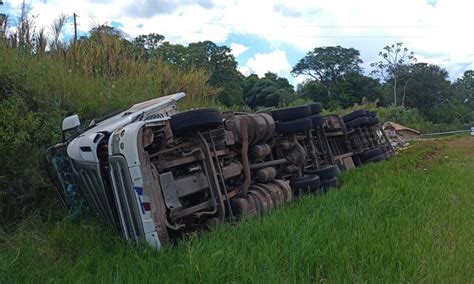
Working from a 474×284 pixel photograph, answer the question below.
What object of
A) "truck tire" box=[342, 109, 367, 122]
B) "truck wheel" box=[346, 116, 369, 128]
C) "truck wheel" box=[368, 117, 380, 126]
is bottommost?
"truck wheel" box=[368, 117, 380, 126]

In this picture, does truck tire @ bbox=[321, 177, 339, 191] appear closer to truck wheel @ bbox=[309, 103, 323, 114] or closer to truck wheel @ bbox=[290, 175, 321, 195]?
truck wheel @ bbox=[290, 175, 321, 195]

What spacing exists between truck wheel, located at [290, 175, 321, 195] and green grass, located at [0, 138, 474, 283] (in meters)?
0.68

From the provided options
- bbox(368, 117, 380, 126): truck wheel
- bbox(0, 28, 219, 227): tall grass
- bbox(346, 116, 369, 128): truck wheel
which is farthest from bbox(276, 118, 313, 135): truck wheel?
bbox(368, 117, 380, 126): truck wheel

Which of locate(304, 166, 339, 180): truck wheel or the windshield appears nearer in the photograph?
the windshield

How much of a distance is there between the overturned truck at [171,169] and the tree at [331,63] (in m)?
76.5

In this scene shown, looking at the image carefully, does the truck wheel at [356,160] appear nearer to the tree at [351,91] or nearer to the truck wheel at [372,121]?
the truck wheel at [372,121]

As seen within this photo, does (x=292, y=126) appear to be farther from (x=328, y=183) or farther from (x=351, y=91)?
(x=351, y=91)

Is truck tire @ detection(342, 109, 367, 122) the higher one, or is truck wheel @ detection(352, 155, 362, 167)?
truck tire @ detection(342, 109, 367, 122)

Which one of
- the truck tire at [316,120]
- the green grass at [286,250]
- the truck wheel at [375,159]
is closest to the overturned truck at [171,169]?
the green grass at [286,250]

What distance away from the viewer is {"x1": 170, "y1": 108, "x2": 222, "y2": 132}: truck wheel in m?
4.16

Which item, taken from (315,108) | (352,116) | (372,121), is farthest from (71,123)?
(372,121)

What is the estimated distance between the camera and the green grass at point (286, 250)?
119 inches

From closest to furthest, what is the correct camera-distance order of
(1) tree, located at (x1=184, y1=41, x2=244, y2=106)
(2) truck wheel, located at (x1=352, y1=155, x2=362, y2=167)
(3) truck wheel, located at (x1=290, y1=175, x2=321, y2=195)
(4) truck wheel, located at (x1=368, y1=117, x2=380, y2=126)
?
(3) truck wheel, located at (x1=290, y1=175, x2=321, y2=195) → (2) truck wheel, located at (x1=352, y1=155, x2=362, y2=167) → (4) truck wheel, located at (x1=368, y1=117, x2=380, y2=126) → (1) tree, located at (x1=184, y1=41, x2=244, y2=106)

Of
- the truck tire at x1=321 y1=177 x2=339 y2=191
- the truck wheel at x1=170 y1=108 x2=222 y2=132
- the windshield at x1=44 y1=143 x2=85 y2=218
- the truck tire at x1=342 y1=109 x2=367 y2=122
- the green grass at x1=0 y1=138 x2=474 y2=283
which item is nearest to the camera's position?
the green grass at x1=0 y1=138 x2=474 y2=283
